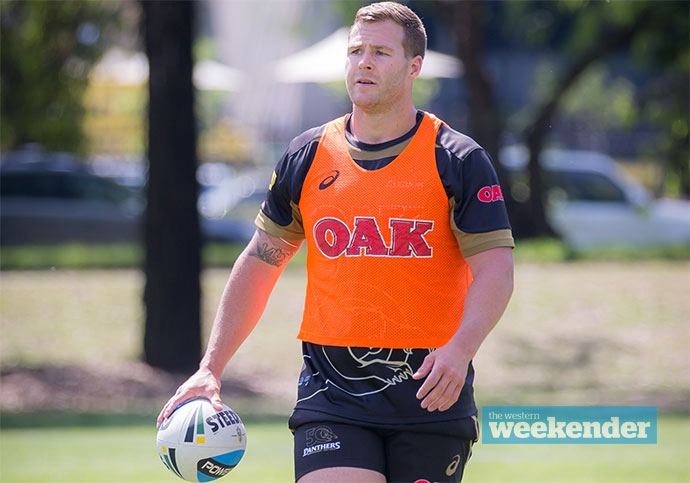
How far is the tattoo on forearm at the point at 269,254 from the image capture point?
4270 mm

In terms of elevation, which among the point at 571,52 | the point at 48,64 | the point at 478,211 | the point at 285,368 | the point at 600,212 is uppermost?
the point at 571,52

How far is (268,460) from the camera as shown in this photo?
27.0ft

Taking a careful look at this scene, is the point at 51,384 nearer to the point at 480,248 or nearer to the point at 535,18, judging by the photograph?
the point at 480,248

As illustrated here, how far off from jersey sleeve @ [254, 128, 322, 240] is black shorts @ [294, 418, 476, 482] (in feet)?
2.77

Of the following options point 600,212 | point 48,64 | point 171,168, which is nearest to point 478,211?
point 171,168

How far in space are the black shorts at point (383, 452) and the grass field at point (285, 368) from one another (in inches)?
151

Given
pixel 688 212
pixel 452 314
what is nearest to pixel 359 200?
pixel 452 314

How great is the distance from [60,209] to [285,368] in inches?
379

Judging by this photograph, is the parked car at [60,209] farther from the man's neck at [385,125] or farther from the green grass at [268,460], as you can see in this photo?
the man's neck at [385,125]

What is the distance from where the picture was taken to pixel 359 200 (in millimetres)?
3887

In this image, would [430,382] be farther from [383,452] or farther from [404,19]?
[404,19]

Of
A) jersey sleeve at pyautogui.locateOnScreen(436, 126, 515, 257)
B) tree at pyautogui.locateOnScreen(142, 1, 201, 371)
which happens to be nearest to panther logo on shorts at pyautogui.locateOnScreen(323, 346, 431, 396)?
jersey sleeve at pyautogui.locateOnScreen(436, 126, 515, 257)

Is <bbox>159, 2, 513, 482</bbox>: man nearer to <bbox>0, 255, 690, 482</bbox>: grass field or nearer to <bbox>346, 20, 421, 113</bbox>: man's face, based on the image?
<bbox>346, 20, 421, 113</bbox>: man's face

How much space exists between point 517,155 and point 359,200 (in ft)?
66.6
